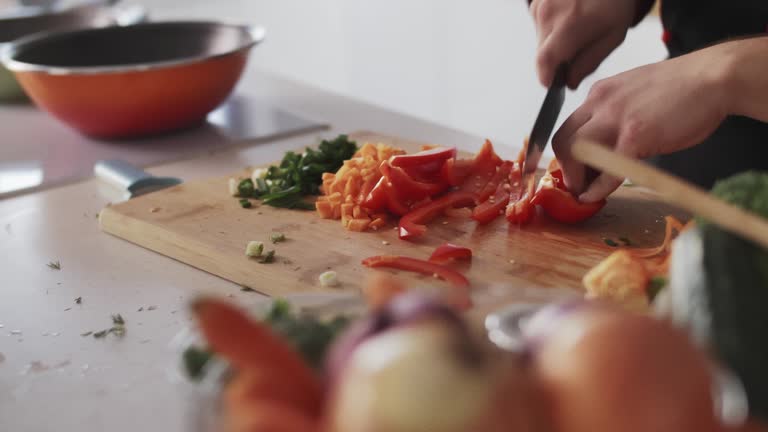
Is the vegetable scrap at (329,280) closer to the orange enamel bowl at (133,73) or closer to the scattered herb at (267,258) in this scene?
the scattered herb at (267,258)

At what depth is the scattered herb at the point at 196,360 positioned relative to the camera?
2.09 feet

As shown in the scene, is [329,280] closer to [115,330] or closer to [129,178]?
[115,330]

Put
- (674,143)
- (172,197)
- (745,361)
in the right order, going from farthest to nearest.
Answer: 1. (172,197)
2. (674,143)
3. (745,361)

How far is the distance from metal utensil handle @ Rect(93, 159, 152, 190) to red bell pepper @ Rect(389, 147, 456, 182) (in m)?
0.55

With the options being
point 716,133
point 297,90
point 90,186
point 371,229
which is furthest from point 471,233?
point 297,90

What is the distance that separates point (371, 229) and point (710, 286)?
976mm

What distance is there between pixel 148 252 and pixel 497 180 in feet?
2.22

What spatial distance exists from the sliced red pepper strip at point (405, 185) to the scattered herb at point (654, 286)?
676 millimetres

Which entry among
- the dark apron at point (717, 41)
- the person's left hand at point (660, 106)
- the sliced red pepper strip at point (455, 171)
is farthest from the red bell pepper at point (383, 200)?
the dark apron at point (717, 41)

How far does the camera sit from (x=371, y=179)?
1.66 m

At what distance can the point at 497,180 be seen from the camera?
1738mm

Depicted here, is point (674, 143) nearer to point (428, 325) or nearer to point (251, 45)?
point (428, 325)

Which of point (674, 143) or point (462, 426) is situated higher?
point (462, 426)

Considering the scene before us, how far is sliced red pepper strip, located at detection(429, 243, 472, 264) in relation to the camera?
142cm
